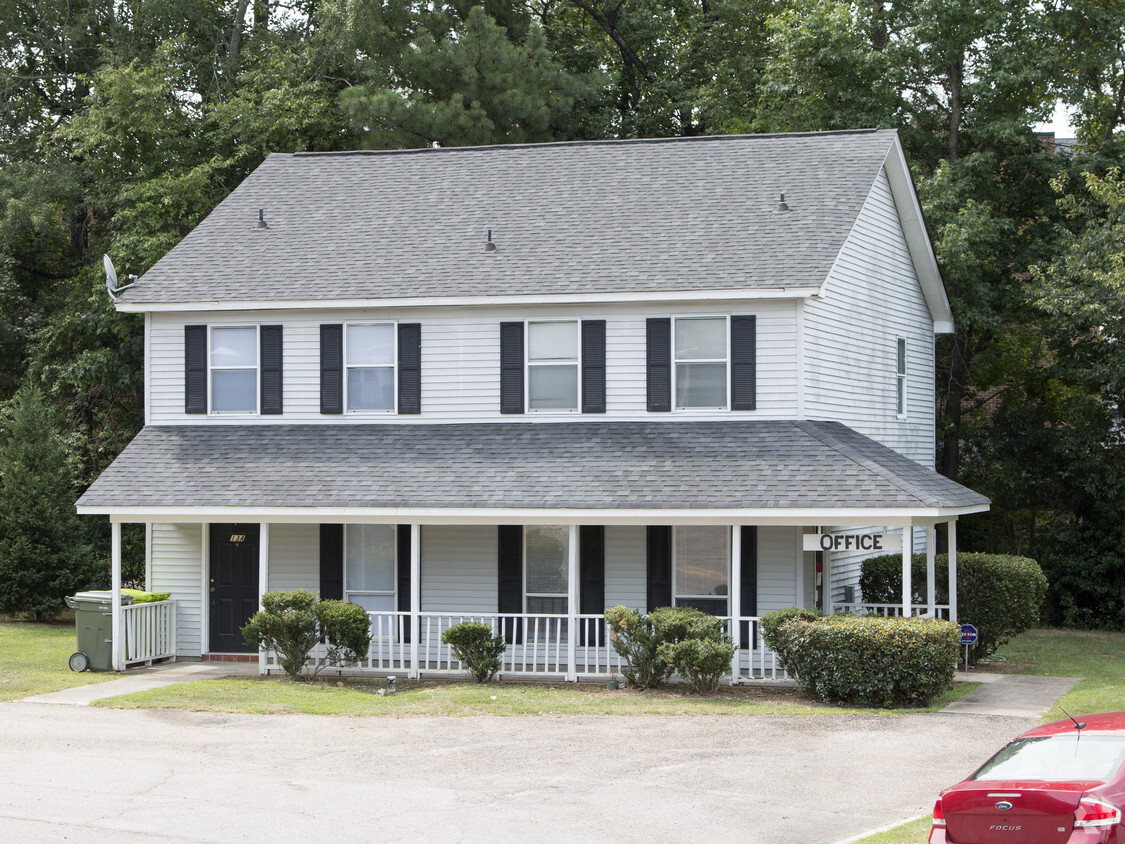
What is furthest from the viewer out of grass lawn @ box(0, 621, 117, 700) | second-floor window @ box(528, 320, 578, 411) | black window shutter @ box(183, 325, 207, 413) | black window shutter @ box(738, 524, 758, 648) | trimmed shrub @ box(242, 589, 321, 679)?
black window shutter @ box(183, 325, 207, 413)

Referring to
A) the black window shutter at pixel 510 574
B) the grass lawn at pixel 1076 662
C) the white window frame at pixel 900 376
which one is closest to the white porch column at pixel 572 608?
the black window shutter at pixel 510 574

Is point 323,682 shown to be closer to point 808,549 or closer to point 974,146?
point 808,549

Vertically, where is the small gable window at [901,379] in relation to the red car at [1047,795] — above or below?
above

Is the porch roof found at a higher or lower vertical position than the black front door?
higher

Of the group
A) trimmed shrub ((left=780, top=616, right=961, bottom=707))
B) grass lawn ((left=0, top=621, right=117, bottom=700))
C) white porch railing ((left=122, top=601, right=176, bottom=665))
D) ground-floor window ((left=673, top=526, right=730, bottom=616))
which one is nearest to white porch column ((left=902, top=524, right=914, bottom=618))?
trimmed shrub ((left=780, top=616, right=961, bottom=707))

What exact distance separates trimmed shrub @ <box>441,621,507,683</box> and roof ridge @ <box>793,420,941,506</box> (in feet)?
18.5

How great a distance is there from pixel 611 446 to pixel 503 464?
169 cm

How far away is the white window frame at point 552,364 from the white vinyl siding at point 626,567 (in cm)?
217

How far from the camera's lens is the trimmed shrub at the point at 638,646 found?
58.0 feet

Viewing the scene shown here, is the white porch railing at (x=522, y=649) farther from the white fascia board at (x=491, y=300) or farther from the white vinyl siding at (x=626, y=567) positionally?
the white fascia board at (x=491, y=300)

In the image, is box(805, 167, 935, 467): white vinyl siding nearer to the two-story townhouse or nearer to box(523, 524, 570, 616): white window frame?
the two-story townhouse

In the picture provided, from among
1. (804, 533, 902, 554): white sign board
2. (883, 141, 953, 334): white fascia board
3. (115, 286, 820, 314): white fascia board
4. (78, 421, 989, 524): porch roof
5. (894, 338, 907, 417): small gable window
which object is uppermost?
(883, 141, 953, 334): white fascia board

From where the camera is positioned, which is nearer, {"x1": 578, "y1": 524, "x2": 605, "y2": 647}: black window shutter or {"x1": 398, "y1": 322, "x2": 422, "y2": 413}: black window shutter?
{"x1": 578, "y1": 524, "x2": 605, "y2": 647}: black window shutter

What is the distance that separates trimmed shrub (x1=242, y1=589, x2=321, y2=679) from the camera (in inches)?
733
